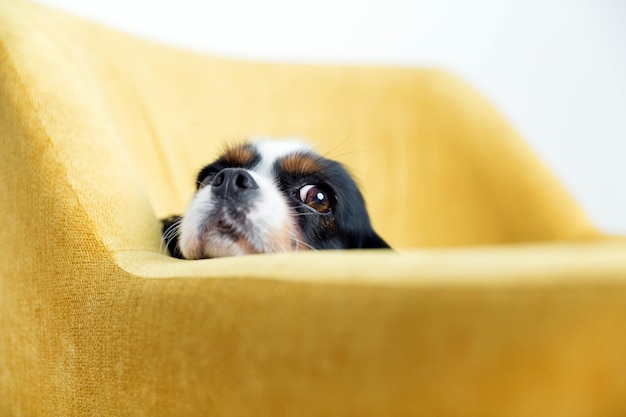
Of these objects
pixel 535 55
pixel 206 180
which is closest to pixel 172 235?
pixel 206 180

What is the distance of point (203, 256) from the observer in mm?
1073

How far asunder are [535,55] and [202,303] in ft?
8.21

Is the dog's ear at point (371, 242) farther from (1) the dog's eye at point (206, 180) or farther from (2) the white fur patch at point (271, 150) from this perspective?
(1) the dog's eye at point (206, 180)

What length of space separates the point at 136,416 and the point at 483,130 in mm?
1634

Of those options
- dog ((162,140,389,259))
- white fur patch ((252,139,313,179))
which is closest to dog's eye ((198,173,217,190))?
dog ((162,140,389,259))

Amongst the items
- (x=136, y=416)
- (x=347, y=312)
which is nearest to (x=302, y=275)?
(x=347, y=312)

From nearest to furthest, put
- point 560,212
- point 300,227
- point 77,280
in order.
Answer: point 77,280 < point 300,227 < point 560,212

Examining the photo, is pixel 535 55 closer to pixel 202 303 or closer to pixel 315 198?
pixel 315 198

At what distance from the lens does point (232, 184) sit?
107cm

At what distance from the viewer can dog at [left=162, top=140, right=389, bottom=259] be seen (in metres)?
1.06

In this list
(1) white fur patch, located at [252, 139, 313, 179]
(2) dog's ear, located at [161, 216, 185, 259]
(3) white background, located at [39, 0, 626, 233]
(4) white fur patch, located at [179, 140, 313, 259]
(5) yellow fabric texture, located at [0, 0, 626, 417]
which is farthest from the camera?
(3) white background, located at [39, 0, 626, 233]

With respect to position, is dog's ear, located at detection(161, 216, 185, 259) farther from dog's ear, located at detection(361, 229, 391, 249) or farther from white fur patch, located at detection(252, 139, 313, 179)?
dog's ear, located at detection(361, 229, 391, 249)

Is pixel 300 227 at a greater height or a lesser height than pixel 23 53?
lesser

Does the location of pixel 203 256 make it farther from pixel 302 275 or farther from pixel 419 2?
pixel 419 2
